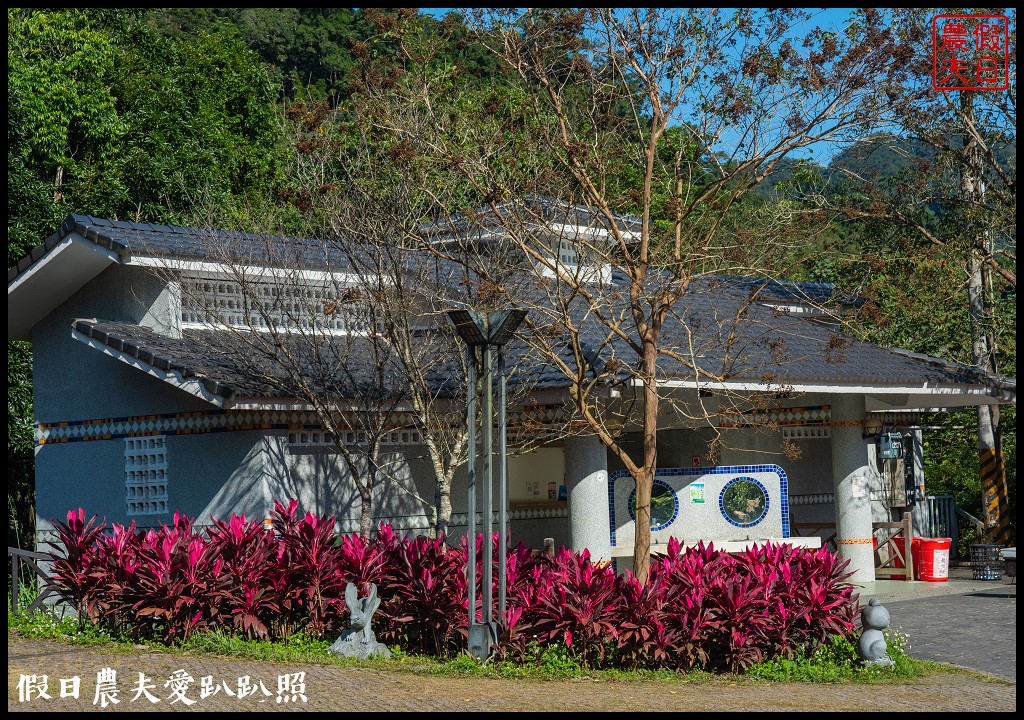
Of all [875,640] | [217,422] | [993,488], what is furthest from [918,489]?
[217,422]

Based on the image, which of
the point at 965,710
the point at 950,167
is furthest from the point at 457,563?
the point at 950,167

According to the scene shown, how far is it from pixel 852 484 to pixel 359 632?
997 centimetres

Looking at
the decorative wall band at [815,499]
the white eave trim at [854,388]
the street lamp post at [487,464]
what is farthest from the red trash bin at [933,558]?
the street lamp post at [487,464]

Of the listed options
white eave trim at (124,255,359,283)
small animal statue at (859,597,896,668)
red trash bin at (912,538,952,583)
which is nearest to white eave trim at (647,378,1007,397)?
red trash bin at (912,538,952,583)

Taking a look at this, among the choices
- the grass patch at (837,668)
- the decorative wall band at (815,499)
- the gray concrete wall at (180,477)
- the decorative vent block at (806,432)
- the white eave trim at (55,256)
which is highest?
the white eave trim at (55,256)

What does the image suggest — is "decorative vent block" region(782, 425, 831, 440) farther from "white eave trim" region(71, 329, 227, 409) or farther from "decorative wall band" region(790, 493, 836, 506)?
"white eave trim" region(71, 329, 227, 409)

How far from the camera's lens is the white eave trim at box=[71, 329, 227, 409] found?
13.9 meters

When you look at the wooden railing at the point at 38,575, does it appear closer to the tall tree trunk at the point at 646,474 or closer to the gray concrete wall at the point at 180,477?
the gray concrete wall at the point at 180,477

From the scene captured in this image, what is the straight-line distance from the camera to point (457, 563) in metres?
11.0

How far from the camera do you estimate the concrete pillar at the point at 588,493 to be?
15.0m

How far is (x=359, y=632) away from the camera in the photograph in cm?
1058

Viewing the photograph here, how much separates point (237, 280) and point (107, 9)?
74.4 feet

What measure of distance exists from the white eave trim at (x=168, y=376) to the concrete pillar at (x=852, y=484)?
30.9ft

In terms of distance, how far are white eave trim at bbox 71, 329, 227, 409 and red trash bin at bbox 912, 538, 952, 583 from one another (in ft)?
36.2
